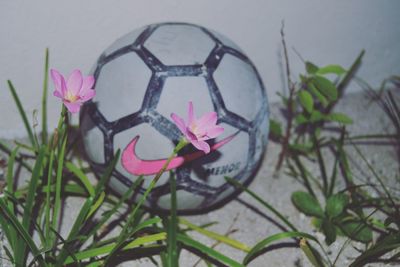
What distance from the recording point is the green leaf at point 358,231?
86.0 inches

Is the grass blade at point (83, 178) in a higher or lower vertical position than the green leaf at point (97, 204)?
higher

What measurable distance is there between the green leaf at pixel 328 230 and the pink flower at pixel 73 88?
4.04 feet

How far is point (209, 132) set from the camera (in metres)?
1.58

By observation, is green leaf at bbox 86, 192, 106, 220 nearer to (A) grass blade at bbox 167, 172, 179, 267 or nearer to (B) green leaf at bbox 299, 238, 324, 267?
(A) grass blade at bbox 167, 172, 179, 267

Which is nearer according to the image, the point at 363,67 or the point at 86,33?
the point at 86,33

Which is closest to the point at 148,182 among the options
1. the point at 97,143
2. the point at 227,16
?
the point at 97,143

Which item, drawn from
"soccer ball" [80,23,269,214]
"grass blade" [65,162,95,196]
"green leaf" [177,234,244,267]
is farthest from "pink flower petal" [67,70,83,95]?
"green leaf" [177,234,244,267]

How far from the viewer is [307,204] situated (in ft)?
7.68

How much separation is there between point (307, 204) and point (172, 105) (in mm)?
904

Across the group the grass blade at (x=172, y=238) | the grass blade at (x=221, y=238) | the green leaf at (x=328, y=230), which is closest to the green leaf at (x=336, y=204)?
the green leaf at (x=328, y=230)

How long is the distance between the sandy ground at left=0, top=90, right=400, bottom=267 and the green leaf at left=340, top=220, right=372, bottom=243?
78 mm

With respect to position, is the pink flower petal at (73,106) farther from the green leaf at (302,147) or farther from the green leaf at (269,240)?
the green leaf at (302,147)

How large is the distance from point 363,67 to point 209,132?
6.37ft

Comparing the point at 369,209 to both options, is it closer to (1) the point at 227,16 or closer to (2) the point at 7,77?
(1) the point at 227,16
